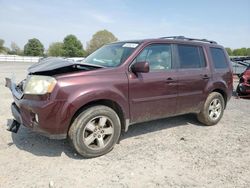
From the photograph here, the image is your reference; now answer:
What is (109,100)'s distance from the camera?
414cm

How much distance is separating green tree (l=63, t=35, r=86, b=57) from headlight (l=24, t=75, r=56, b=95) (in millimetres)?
68863

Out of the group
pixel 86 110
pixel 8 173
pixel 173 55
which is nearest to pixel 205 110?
pixel 173 55

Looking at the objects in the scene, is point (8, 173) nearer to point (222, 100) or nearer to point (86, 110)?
point (86, 110)

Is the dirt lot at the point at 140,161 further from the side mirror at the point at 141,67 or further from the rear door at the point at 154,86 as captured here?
the side mirror at the point at 141,67

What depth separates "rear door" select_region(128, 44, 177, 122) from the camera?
4422mm

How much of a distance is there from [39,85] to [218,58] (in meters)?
4.15

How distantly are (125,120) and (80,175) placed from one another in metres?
1.22

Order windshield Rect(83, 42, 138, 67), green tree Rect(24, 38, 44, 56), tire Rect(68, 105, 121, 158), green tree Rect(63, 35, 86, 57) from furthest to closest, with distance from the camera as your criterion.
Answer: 1. green tree Rect(24, 38, 44, 56)
2. green tree Rect(63, 35, 86, 57)
3. windshield Rect(83, 42, 138, 67)
4. tire Rect(68, 105, 121, 158)

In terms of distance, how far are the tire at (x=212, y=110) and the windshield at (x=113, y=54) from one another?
2223 mm

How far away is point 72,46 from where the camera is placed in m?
73.0

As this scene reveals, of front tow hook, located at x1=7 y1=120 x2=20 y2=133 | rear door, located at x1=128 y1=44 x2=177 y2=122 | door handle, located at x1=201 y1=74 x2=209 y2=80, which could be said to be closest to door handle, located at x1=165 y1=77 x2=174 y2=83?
rear door, located at x1=128 y1=44 x2=177 y2=122

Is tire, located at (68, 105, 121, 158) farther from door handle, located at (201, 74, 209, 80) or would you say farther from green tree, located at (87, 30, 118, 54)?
green tree, located at (87, 30, 118, 54)

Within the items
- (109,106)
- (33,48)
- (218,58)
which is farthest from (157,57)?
(33,48)

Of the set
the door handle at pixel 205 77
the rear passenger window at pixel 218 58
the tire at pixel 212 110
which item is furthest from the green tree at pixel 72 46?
the door handle at pixel 205 77
